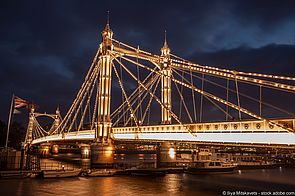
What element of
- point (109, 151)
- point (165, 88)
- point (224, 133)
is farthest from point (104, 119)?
point (224, 133)

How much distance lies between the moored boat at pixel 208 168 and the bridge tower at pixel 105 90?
612 inches

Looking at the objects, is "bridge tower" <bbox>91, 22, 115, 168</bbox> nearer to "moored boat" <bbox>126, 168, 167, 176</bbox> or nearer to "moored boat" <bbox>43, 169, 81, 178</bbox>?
"moored boat" <bbox>126, 168, 167, 176</bbox>

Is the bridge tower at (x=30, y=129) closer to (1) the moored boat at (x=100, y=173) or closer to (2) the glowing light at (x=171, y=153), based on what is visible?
(2) the glowing light at (x=171, y=153)

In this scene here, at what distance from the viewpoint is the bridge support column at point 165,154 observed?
176 feet

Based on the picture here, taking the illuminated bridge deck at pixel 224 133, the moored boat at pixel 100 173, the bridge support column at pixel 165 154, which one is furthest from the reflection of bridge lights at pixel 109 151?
the bridge support column at pixel 165 154

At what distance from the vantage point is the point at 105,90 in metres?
51.1

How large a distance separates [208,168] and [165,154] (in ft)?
24.7

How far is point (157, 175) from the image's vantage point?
47.0 m

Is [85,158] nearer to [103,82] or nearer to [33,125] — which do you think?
[103,82]

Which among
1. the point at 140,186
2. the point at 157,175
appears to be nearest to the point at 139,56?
the point at 157,175

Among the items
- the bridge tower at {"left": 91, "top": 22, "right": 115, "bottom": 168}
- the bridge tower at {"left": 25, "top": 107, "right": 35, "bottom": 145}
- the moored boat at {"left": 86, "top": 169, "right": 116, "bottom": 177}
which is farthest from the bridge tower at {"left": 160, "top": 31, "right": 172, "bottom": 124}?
the bridge tower at {"left": 25, "top": 107, "right": 35, "bottom": 145}

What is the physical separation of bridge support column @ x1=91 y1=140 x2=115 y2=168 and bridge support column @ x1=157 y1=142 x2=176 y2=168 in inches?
354

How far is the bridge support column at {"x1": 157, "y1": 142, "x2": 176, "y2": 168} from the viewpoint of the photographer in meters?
53.8

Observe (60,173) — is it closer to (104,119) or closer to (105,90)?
(104,119)
